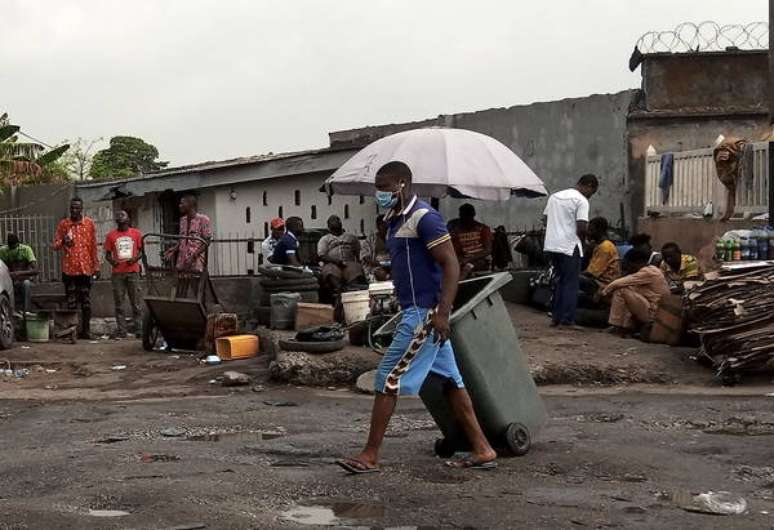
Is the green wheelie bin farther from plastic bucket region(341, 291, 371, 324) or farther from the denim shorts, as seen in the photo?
plastic bucket region(341, 291, 371, 324)

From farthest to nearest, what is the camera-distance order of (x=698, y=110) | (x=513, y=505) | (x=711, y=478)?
(x=698, y=110)
(x=711, y=478)
(x=513, y=505)

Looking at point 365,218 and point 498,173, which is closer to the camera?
point 498,173

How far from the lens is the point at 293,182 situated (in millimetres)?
21984

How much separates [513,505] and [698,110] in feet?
45.1

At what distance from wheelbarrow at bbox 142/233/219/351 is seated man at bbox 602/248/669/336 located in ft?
14.2

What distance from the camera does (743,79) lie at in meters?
18.6

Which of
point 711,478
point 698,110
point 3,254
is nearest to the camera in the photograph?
point 711,478

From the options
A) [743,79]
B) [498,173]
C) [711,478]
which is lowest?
[711,478]

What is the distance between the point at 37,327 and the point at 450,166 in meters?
5.98

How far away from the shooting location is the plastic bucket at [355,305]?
39.6 ft

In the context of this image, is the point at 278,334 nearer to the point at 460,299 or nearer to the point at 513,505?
the point at 460,299

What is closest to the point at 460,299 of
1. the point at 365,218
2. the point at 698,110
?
the point at 698,110

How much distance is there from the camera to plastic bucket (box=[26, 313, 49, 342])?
598 inches

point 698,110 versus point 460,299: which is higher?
point 698,110
